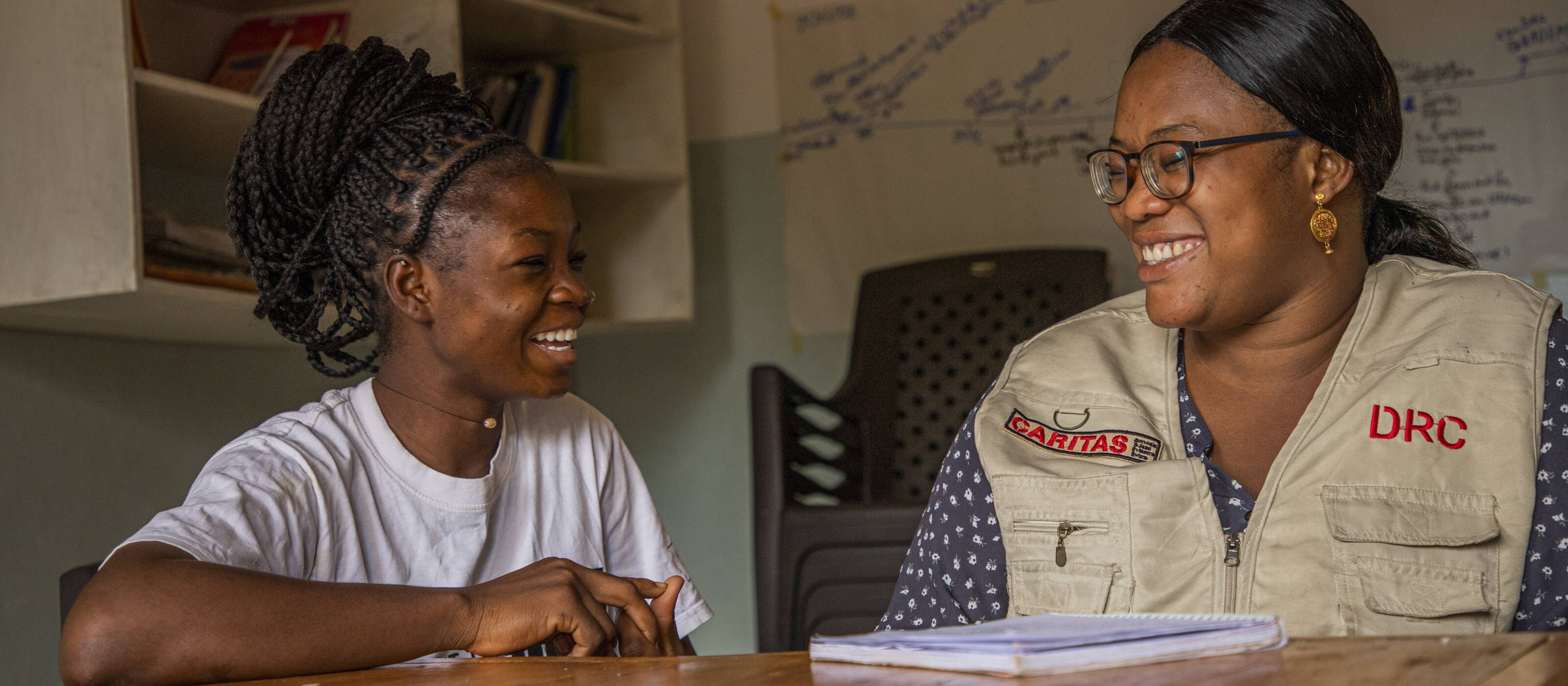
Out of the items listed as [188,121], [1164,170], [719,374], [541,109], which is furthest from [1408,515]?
[719,374]

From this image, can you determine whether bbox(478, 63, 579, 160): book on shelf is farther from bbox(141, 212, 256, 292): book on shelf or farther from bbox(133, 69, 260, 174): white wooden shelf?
bbox(141, 212, 256, 292): book on shelf

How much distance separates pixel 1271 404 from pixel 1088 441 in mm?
221

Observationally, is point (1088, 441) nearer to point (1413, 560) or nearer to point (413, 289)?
point (1413, 560)

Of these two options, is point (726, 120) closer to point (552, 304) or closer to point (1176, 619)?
point (552, 304)

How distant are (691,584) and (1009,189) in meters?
1.99

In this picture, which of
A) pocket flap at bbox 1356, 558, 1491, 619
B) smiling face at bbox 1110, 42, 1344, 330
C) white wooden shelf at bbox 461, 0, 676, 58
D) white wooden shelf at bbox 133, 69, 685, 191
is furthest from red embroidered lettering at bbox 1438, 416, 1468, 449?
white wooden shelf at bbox 461, 0, 676, 58

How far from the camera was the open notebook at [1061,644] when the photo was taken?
77 cm

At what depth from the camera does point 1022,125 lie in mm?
3395

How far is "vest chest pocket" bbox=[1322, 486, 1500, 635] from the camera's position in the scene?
1.25 metres

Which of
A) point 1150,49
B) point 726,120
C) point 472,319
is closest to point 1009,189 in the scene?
point 726,120

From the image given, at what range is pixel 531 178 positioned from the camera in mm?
1595

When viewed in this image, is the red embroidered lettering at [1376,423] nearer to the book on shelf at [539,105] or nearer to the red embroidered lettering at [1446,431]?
the red embroidered lettering at [1446,431]

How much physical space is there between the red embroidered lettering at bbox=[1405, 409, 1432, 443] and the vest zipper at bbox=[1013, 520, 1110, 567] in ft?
1.02

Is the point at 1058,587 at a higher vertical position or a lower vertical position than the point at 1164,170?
lower
